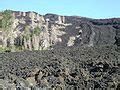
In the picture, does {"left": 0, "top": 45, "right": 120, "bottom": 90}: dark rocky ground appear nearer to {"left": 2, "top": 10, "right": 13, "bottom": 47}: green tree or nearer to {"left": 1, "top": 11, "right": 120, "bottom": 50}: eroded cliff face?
{"left": 1, "top": 11, "right": 120, "bottom": 50}: eroded cliff face

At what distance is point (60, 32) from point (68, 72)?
4595 cm

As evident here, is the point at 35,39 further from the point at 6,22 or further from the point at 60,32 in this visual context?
the point at 60,32

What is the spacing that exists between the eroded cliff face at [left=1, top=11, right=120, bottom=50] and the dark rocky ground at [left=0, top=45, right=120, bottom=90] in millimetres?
23206

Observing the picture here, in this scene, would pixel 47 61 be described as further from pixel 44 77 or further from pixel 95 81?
pixel 95 81

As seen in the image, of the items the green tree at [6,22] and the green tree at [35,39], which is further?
the green tree at [6,22]

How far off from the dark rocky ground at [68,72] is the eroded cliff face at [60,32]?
23.2m

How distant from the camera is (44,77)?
69.4 feet

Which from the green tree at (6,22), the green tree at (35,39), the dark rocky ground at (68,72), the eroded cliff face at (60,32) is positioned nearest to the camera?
the dark rocky ground at (68,72)

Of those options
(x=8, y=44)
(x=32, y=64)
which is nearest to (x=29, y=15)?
(x=8, y=44)

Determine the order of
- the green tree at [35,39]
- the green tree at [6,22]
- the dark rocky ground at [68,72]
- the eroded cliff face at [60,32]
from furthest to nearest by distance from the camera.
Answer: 1. the eroded cliff face at [60,32]
2. the green tree at [6,22]
3. the green tree at [35,39]
4. the dark rocky ground at [68,72]

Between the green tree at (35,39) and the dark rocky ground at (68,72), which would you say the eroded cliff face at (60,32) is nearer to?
the green tree at (35,39)

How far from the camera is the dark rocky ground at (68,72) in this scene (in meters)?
19.9

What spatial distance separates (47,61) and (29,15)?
173ft

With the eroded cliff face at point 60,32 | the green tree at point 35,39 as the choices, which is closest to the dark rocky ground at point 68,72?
the green tree at point 35,39
